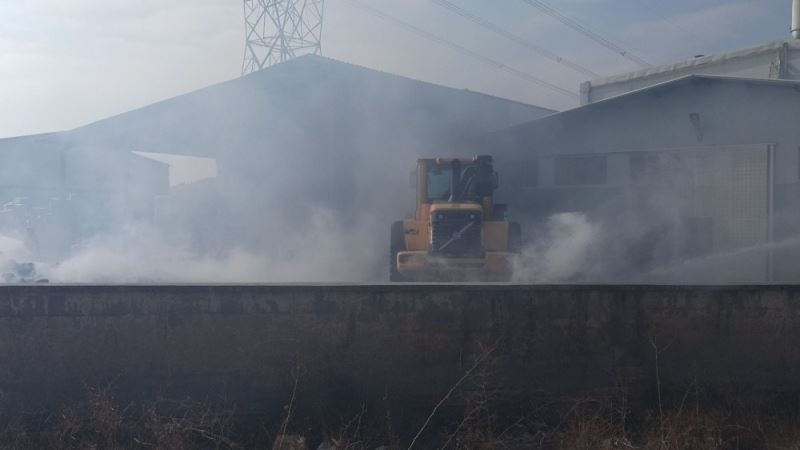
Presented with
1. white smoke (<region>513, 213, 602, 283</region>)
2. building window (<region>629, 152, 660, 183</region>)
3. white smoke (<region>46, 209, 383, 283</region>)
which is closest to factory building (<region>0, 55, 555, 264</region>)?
white smoke (<region>46, 209, 383, 283</region>)

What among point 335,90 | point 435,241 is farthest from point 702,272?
point 335,90

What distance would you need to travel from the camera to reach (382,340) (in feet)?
21.8

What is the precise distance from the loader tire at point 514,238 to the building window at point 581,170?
16.0 ft

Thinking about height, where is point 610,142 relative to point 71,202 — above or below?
above

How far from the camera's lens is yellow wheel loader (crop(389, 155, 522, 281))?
12953 mm

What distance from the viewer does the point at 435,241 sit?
43.5ft

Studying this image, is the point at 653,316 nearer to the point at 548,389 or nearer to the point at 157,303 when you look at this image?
the point at 548,389

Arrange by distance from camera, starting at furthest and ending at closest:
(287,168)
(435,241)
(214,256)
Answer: (287,168) < (214,256) < (435,241)

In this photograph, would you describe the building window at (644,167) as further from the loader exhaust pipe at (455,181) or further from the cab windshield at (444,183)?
the loader exhaust pipe at (455,181)

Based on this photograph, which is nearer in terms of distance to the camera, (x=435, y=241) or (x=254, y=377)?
(x=254, y=377)

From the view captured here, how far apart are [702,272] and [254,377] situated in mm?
11911

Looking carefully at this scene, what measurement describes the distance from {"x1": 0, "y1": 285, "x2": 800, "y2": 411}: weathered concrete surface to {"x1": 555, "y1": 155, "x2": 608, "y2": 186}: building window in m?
11.1

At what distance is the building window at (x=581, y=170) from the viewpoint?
58.2 ft

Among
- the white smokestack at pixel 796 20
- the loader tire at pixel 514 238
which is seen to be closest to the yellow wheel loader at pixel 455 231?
the loader tire at pixel 514 238
